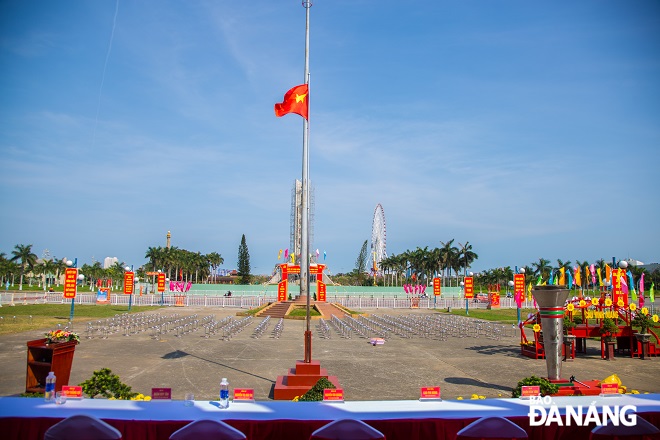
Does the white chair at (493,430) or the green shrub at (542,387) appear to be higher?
the white chair at (493,430)

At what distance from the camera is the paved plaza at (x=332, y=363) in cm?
1391

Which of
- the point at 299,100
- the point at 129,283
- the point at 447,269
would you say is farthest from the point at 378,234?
the point at 299,100

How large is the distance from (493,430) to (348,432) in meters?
1.64

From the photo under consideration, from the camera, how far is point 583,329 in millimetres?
20562

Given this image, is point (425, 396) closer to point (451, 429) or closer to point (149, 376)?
point (451, 429)

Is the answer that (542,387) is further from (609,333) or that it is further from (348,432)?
(609,333)

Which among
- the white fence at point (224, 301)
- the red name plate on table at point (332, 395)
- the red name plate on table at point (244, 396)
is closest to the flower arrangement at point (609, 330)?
the red name plate on table at point (332, 395)

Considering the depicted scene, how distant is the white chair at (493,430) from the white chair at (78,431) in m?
3.88

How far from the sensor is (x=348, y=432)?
515cm

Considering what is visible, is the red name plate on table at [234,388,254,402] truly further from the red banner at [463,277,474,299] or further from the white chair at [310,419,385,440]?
the red banner at [463,277,474,299]

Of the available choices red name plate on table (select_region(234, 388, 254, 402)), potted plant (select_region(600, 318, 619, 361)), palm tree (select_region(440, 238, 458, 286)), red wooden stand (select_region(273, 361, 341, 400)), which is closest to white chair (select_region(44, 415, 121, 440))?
red name plate on table (select_region(234, 388, 254, 402))

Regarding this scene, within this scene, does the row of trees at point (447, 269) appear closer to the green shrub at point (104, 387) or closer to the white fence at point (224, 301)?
the white fence at point (224, 301)

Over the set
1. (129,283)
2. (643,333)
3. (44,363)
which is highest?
(129,283)

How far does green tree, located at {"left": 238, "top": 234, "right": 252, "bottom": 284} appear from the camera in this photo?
5394 inches
